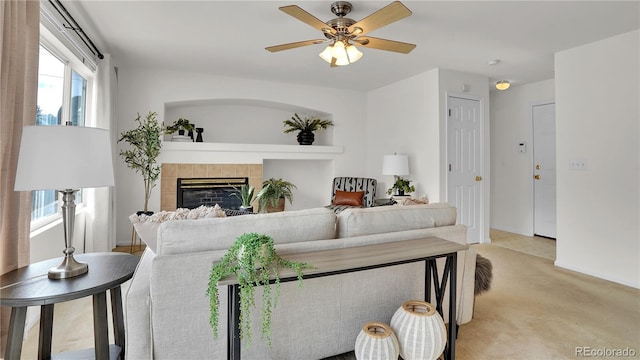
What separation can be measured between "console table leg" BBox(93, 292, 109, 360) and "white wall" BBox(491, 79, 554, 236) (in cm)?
565

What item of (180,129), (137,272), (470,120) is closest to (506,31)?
(470,120)

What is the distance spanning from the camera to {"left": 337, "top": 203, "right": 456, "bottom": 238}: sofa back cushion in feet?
6.20

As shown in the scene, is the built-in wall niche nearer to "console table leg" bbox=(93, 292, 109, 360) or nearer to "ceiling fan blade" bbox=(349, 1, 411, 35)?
"ceiling fan blade" bbox=(349, 1, 411, 35)

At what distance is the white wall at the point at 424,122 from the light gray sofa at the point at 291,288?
7.73 feet

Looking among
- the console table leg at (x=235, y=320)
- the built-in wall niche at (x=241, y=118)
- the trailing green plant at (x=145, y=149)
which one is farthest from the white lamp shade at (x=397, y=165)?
the console table leg at (x=235, y=320)

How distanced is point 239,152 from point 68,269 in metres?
3.57

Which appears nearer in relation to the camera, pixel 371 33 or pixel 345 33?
pixel 345 33

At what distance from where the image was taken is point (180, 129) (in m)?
4.75

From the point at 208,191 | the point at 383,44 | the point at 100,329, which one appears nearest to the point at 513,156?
the point at 383,44

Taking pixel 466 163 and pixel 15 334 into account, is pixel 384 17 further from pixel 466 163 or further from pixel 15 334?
pixel 466 163

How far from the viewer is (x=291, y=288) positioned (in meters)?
1.65

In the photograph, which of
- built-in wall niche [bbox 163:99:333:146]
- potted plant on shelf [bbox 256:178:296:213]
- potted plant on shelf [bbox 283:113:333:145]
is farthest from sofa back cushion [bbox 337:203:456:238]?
built-in wall niche [bbox 163:99:333:146]

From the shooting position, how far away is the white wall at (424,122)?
14.1ft

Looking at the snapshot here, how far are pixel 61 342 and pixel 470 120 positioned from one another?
194 inches
